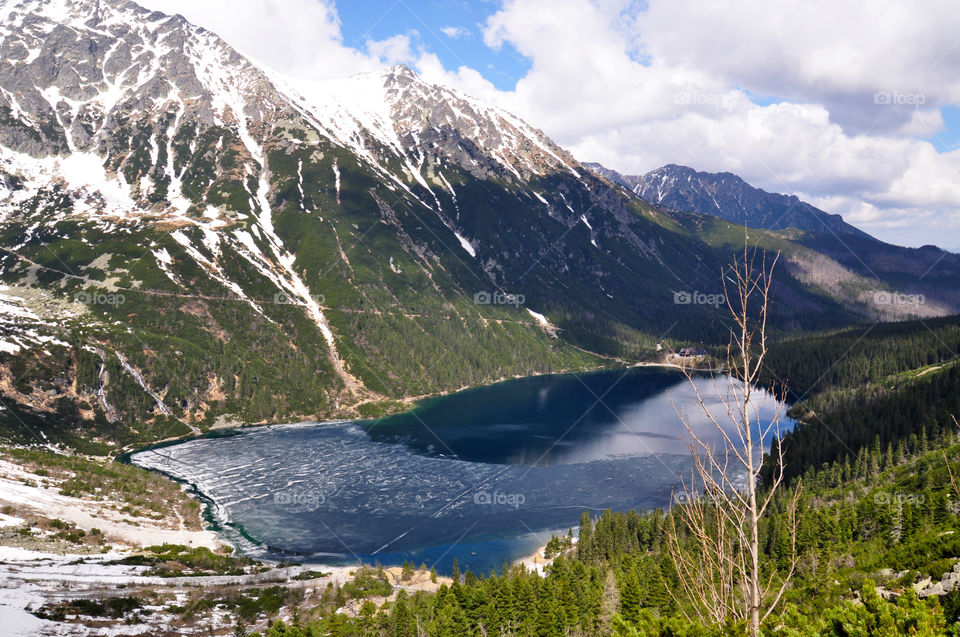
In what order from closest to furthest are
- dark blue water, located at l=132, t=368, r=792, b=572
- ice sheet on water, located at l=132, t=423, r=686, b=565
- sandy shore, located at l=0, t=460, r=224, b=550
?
sandy shore, located at l=0, t=460, r=224, b=550
dark blue water, located at l=132, t=368, r=792, b=572
ice sheet on water, located at l=132, t=423, r=686, b=565

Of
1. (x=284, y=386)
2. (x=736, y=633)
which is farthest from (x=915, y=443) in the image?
(x=284, y=386)

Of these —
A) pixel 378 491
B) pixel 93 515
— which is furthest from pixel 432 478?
pixel 93 515

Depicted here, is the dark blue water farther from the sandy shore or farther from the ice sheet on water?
the sandy shore

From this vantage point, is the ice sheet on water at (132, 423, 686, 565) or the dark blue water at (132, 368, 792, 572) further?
the ice sheet on water at (132, 423, 686, 565)

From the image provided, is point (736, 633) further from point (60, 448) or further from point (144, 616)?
point (60, 448)

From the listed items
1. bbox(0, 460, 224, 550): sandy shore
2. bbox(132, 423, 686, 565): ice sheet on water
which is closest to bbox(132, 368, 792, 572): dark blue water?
bbox(132, 423, 686, 565): ice sheet on water

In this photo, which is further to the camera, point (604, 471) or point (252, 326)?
point (252, 326)

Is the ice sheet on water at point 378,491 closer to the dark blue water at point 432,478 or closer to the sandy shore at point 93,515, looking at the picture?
the dark blue water at point 432,478

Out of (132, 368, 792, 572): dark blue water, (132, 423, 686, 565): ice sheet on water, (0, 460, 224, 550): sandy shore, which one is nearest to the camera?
(0, 460, 224, 550): sandy shore
